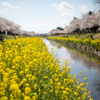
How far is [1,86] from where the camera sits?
7.52 feet

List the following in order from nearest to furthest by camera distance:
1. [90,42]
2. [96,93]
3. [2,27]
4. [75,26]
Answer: [96,93] < [90,42] < [2,27] < [75,26]

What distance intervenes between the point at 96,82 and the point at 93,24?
3122 centimetres

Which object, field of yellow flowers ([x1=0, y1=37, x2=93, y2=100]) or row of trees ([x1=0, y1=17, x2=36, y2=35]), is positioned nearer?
field of yellow flowers ([x1=0, y1=37, x2=93, y2=100])

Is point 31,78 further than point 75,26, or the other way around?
point 75,26

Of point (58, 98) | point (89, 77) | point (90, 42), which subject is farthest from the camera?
point (90, 42)

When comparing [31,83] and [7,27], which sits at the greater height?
[7,27]

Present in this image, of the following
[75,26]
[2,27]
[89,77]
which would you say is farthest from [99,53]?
[75,26]

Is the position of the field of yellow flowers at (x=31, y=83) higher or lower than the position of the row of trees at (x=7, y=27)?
lower

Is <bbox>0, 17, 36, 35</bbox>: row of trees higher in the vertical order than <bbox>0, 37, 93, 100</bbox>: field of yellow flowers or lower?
higher

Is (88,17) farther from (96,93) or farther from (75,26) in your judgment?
(96,93)

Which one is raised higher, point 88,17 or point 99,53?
point 88,17

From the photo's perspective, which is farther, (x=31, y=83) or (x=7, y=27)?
(x=7, y=27)


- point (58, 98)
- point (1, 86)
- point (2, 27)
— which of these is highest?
point (2, 27)

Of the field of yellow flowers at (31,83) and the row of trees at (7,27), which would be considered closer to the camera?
the field of yellow flowers at (31,83)
